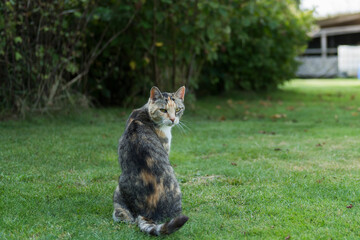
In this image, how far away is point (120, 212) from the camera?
3303 millimetres

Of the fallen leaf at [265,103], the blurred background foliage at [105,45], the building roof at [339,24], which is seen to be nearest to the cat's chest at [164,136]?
the blurred background foliage at [105,45]

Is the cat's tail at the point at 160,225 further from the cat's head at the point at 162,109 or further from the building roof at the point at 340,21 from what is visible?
the building roof at the point at 340,21

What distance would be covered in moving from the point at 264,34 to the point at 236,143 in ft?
22.6

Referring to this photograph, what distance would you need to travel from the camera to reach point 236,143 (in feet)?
20.7

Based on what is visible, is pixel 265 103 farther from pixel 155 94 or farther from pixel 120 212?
pixel 120 212

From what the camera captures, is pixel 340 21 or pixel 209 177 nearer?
pixel 209 177

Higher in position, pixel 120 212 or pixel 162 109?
pixel 162 109

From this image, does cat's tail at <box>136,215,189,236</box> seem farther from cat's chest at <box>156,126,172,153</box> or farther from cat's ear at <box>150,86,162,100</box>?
cat's ear at <box>150,86,162,100</box>

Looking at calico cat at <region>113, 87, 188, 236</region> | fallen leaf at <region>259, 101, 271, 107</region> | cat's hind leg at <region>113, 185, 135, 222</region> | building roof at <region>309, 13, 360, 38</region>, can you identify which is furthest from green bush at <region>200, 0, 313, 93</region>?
building roof at <region>309, 13, 360, 38</region>

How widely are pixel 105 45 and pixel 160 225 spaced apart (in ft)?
19.8

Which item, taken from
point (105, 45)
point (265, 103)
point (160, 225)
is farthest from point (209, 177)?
point (265, 103)

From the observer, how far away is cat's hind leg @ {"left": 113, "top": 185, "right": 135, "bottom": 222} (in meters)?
3.28

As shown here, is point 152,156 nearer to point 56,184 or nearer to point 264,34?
point 56,184

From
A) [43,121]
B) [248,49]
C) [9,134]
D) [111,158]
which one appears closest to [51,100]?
[43,121]
